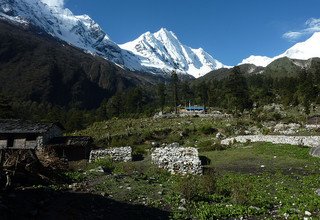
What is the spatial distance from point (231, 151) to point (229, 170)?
11812 mm

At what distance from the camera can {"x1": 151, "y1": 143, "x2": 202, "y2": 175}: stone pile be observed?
33.1m

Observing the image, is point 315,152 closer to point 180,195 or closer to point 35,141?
point 180,195

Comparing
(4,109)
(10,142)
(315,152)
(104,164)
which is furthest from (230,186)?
(4,109)

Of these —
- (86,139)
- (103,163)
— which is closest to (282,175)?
(103,163)

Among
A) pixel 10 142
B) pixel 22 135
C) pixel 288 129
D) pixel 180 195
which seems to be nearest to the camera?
pixel 180 195

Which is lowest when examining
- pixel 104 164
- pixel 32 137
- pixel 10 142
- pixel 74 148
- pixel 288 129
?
pixel 104 164

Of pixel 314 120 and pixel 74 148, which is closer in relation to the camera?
pixel 74 148

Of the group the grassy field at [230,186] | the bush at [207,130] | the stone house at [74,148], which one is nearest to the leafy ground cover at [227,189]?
the grassy field at [230,186]

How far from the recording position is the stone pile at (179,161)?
1304 inches

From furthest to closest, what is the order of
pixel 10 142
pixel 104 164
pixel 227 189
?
pixel 10 142, pixel 104 164, pixel 227 189

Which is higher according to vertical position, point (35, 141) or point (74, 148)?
point (35, 141)

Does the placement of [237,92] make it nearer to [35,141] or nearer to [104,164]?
[35,141]

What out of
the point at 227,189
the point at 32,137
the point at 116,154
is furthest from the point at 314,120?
the point at 227,189

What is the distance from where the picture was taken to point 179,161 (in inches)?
1346
